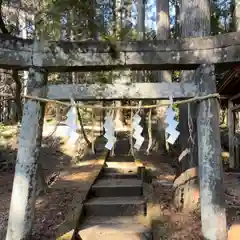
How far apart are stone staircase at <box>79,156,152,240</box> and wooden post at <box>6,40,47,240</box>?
1.15m

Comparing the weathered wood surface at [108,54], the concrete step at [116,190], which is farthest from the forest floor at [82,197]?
the weathered wood surface at [108,54]

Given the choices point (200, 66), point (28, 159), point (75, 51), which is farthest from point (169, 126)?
point (28, 159)

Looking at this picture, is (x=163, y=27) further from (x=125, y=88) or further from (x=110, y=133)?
(x=110, y=133)

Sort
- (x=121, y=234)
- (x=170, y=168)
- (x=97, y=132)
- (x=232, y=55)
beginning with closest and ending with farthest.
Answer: (x=232, y=55) < (x=121, y=234) < (x=170, y=168) < (x=97, y=132)

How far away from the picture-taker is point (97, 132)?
52.1ft

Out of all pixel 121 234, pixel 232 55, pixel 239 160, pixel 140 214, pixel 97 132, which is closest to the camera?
pixel 232 55

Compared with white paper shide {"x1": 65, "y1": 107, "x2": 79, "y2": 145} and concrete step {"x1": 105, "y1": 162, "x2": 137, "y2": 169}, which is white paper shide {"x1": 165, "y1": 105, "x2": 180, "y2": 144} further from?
concrete step {"x1": 105, "y1": 162, "x2": 137, "y2": 169}

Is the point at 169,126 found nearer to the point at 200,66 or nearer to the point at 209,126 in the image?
the point at 209,126

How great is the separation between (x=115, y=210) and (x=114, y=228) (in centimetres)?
74

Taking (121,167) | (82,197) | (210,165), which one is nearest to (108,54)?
(210,165)

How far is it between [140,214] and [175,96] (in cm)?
261

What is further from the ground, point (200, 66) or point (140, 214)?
point (200, 66)

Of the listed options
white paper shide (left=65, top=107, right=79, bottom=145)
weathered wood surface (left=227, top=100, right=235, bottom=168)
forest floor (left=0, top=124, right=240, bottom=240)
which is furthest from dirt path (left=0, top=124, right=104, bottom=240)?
weathered wood surface (left=227, top=100, right=235, bottom=168)

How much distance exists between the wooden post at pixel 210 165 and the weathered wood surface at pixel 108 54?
24 cm
